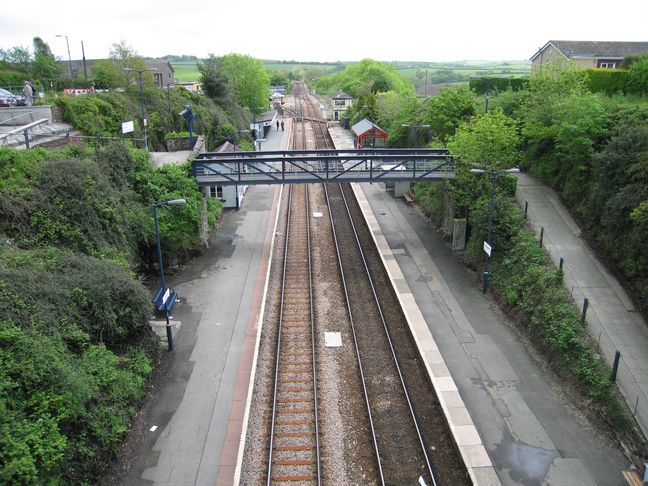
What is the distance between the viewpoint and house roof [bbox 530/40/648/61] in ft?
149

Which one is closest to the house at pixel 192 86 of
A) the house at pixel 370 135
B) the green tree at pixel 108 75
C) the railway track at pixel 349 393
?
the green tree at pixel 108 75

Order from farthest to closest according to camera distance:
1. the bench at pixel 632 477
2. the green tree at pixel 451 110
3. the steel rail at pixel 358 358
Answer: the green tree at pixel 451 110 < the steel rail at pixel 358 358 < the bench at pixel 632 477

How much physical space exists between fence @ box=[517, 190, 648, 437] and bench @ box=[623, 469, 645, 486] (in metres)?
1.27

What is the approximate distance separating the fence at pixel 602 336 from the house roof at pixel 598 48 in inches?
1117

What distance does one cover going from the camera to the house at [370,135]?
5319 cm

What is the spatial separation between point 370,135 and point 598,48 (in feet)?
71.1

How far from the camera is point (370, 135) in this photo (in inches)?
2110

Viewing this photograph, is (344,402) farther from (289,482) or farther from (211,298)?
(211,298)

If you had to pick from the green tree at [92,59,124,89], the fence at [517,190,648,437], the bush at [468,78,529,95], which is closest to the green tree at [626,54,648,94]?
the bush at [468,78,529,95]

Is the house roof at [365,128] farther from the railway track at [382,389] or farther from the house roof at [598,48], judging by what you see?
the railway track at [382,389]

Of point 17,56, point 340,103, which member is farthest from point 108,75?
point 340,103

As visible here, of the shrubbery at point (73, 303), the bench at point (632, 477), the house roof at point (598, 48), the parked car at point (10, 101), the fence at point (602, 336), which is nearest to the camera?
the shrubbery at point (73, 303)

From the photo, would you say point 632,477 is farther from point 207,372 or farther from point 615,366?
point 207,372

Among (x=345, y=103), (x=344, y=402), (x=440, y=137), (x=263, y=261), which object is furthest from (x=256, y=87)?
(x=344, y=402)
